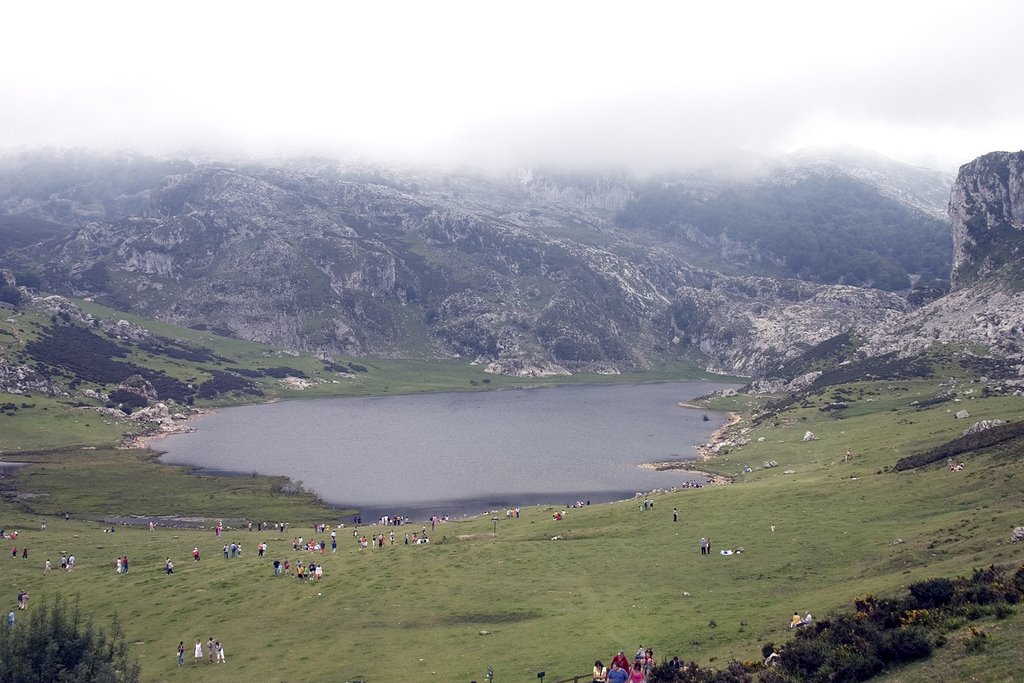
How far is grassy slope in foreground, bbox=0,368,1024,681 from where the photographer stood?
1805 inches

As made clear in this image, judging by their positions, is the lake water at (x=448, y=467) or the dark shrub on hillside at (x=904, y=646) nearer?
the dark shrub on hillside at (x=904, y=646)

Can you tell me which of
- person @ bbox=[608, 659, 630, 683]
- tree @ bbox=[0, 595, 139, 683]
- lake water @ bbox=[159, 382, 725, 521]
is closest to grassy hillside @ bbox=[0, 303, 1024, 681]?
person @ bbox=[608, 659, 630, 683]

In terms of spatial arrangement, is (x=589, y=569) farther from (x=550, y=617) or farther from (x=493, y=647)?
(x=493, y=647)

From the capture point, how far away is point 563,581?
6006cm

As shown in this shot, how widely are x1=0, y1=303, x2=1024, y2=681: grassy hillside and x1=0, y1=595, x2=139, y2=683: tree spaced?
27.2 ft

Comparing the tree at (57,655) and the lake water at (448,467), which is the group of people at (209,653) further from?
the lake water at (448,467)

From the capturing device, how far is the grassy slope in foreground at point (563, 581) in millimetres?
45844

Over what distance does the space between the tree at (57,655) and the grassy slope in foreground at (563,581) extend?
8.24 metres

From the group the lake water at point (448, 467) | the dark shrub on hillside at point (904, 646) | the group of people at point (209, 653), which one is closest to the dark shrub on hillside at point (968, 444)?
the dark shrub on hillside at point (904, 646)

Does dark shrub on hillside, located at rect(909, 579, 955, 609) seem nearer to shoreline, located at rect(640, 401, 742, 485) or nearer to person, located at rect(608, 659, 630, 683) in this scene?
person, located at rect(608, 659, 630, 683)

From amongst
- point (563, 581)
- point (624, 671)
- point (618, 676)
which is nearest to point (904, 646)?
point (624, 671)

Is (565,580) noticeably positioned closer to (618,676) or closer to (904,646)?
(618,676)

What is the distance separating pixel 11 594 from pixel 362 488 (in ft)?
252

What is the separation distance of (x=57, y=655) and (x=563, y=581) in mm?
34453
